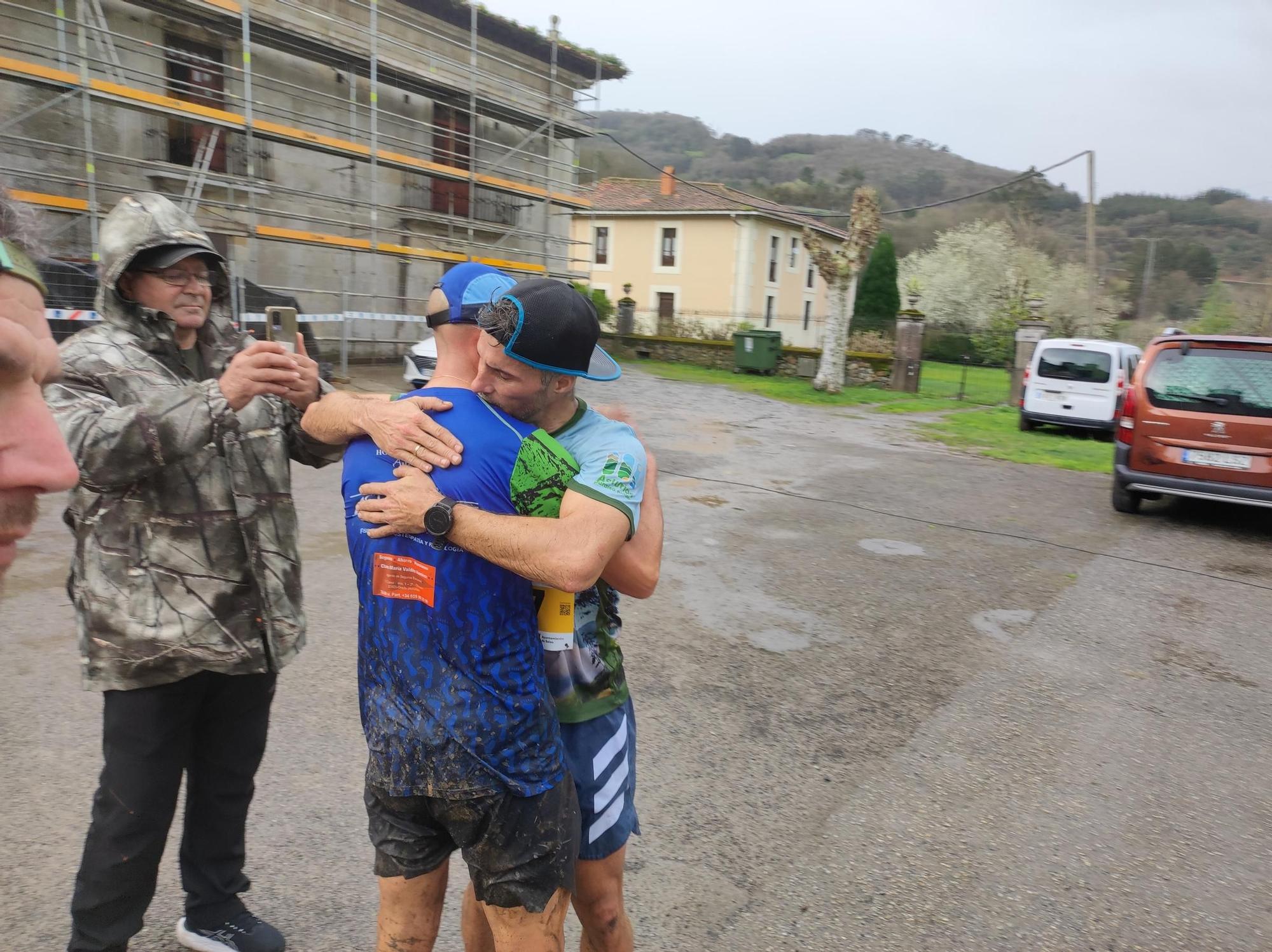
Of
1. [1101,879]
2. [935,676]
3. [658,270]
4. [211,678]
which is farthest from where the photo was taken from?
[658,270]

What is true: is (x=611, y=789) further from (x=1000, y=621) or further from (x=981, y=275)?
(x=981, y=275)

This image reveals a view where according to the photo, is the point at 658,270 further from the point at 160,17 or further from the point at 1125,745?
the point at 1125,745

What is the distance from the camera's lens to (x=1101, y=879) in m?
2.85

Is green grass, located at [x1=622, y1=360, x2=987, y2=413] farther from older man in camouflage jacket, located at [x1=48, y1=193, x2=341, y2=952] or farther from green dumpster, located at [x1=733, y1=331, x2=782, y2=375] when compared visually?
Answer: older man in camouflage jacket, located at [x1=48, y1=193, x2=341, y2=952]

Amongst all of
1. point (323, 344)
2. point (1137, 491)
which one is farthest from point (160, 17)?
point (1137, 491)

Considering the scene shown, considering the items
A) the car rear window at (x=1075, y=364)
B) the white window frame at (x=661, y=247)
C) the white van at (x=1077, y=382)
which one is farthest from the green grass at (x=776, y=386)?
the white window frame at (x=661, y=247)

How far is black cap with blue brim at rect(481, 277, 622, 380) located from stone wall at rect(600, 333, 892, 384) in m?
20.6

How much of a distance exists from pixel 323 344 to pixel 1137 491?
15415mm

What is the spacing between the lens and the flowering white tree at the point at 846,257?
1828 centimetres

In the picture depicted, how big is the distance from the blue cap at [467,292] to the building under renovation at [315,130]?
12610 millimetres

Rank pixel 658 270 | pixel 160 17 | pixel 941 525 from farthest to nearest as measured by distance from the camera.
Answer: pixel 658 270, pixel 160 17, pixel 941 525

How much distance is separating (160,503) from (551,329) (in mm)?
1169

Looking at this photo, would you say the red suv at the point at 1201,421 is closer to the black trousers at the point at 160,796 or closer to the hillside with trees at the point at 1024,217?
the black trousers at the point at 160,796

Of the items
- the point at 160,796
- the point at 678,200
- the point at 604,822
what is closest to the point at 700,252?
the point at 678,200
